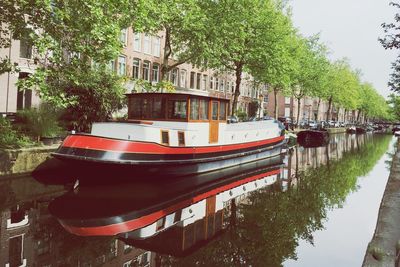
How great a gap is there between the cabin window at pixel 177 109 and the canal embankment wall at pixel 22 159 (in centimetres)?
501

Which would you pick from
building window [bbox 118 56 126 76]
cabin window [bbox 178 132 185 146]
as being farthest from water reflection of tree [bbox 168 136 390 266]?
building window [bbox 118 56 126 76]

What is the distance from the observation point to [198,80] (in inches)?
1879

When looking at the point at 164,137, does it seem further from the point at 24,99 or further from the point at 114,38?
the point at 24,99

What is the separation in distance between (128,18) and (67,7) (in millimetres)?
4612

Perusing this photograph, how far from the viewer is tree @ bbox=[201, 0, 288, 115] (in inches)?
1051

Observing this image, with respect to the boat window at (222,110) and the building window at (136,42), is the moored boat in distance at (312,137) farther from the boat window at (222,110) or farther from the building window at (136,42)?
the boat window at (222,110)

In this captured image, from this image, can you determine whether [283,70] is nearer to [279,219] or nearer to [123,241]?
[279,219]

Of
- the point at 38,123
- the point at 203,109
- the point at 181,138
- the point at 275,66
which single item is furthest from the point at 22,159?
the point at 275,66

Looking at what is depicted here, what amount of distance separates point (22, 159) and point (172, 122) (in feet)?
19.5

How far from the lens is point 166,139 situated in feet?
49.3

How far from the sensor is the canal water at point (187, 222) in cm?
766

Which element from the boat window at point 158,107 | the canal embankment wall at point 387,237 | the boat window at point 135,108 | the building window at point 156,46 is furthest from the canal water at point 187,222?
the building window at point 156,46

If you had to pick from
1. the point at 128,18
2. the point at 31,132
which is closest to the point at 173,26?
the point at 128,18

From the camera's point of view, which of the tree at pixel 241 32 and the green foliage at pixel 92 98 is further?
the tree at pixel 241 32
